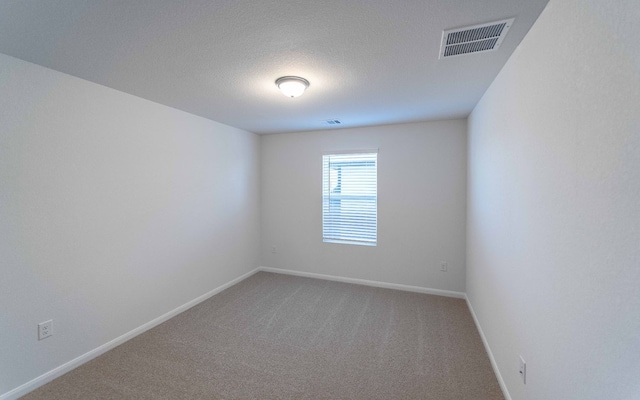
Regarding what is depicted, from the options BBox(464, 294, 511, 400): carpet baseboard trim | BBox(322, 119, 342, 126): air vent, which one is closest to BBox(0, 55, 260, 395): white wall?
BBox(322, 119, 342, 126): air vent

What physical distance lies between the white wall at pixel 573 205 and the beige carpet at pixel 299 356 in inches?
21.9

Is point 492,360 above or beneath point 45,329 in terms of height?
beneath

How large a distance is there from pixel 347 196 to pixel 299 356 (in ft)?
8.16

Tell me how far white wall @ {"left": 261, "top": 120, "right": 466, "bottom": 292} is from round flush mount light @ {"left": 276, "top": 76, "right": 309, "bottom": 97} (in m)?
2.01

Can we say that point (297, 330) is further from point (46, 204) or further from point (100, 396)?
point (46, 204)

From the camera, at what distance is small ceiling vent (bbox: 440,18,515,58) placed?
1521mm

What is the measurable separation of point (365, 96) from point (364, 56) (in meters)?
0.86

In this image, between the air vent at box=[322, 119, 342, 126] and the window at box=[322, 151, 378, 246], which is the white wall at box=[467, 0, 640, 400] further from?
the window at box=[322, 151, 378, 246]

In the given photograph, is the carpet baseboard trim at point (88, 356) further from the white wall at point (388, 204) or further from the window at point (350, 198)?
the window at point (350, 198)

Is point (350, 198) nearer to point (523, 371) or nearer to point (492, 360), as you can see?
point (492, 360)

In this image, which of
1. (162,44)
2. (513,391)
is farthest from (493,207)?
(162,44)

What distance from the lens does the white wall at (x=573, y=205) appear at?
2.71ft

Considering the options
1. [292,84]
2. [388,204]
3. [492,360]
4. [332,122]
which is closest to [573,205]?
[492,360]

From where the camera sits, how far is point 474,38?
64.7 inches
